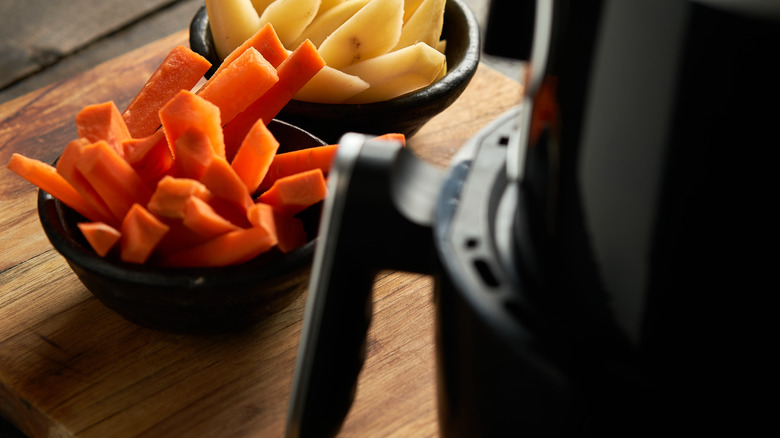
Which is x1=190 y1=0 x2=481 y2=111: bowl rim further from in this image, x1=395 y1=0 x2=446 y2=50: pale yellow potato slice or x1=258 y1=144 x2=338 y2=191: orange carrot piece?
x1=258 y1=144 x2=338 y2=191: orange carrot piece

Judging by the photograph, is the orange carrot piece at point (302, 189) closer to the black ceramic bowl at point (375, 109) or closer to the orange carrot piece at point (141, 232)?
the orange carrot piece at point (141, 232)

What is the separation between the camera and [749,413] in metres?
0.44

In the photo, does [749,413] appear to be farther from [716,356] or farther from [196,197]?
[196,197]

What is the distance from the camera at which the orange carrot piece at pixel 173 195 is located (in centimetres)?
71

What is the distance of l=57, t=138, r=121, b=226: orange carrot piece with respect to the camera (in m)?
0.74

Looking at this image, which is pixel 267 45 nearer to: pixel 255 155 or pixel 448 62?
pixel 255 155

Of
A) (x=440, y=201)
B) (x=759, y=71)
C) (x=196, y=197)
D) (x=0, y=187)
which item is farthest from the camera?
(x=0, y=187)

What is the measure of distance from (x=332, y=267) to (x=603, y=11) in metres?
0.26

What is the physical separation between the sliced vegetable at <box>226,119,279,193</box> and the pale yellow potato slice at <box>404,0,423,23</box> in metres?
0.41

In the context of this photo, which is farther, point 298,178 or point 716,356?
point 298,178

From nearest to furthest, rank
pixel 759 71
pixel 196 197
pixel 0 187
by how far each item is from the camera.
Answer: pixel 759 71, pixel 196 197, pixel 0 187

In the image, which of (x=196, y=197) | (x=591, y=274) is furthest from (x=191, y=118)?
(x=591, y=274)

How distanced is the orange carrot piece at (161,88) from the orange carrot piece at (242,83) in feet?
0.22

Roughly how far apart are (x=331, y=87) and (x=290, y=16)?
112 mm
